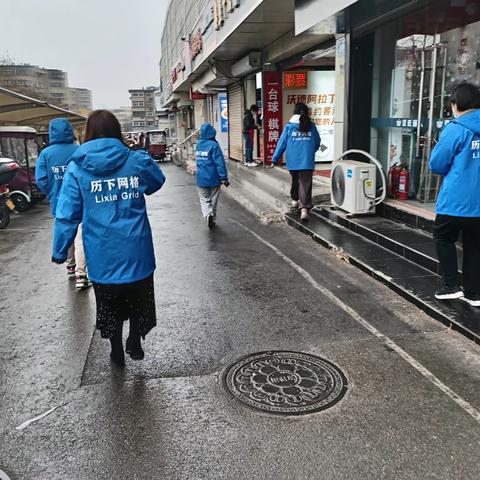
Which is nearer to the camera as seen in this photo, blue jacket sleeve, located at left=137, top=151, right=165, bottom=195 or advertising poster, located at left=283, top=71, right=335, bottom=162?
blue jacket sleeve, located at left=137, top=151, right=165, bottom=195

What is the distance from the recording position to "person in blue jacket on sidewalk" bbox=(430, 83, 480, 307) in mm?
4328

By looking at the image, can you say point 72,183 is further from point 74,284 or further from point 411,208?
point 411,208

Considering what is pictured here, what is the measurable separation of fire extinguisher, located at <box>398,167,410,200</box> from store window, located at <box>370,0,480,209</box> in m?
0.08

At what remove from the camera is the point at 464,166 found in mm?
4371

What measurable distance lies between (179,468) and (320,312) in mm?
2539

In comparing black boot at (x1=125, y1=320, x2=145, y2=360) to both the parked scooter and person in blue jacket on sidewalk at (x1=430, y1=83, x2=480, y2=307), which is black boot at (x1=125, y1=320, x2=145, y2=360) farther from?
the parked scooter

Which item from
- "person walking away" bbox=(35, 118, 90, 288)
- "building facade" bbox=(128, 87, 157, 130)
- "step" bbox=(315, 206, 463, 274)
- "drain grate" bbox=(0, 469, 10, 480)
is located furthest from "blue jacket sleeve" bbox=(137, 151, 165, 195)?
"building facade" bbox=(128, 87, 157, 130)

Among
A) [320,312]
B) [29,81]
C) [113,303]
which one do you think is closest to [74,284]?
[113,303]

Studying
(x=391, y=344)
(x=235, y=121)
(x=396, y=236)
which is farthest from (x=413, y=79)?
(x=235, y=121)

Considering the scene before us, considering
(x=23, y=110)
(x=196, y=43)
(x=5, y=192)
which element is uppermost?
(x=196, y=43)

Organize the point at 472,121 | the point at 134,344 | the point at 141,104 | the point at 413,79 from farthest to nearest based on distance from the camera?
the point at 141,104, the point at 413,79, the point at 472,121, the point at 134,344

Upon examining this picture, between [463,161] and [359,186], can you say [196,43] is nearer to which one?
[359,186]

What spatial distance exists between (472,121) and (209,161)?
5076mm

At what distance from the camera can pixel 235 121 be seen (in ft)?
68.0
